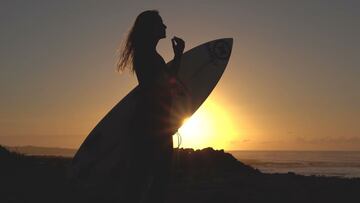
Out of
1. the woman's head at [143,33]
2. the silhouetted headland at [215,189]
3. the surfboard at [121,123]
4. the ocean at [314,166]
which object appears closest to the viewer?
the woman's head at [143,33]

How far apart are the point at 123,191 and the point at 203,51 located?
4500 mm

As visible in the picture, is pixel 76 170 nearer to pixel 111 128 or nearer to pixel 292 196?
pixel 111 128

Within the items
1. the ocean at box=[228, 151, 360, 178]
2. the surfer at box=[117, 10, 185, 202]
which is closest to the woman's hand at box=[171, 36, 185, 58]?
the surfer at box=[117, 10, 185, 202]

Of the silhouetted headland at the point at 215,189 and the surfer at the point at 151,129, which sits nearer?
the surfer at the point at 151,129

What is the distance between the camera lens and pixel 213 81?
7.80 meters

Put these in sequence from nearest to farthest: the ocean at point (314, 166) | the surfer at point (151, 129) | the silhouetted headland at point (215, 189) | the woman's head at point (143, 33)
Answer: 1. the surfer at point (151, 129)
2. the woman's head at point (143, 33)
3. the silhouetted headland at point (215, 189)
4. the ocean at point (314, 166)

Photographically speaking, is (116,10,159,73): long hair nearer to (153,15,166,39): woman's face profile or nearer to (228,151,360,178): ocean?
(153,15,166,39): woman's face profile

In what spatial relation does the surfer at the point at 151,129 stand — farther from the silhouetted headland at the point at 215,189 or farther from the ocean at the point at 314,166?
the ocean at the point at 314,166

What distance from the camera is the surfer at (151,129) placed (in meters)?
4.48

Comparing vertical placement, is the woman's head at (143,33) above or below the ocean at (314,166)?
above

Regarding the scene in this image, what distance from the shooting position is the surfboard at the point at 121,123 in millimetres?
5680

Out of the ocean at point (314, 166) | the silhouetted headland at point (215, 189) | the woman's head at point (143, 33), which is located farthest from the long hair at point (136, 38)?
the ocean at point (314, 166)

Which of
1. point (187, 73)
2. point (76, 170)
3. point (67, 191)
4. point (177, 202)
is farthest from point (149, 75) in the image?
point (67, 191)

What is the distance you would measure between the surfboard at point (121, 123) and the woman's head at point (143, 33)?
0.40 m
